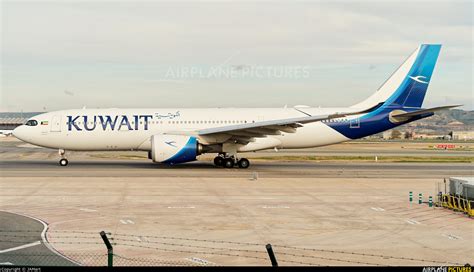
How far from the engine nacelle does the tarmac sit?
7.33 ft

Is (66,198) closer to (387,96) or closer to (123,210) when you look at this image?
(123,210)

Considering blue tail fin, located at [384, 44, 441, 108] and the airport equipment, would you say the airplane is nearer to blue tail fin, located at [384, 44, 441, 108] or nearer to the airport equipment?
blue tail fin, located at [384, 44, 441, 108]

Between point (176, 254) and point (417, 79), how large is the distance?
30.0 meters

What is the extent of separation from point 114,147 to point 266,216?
2116 centimetres

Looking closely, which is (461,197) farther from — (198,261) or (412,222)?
(198,261)

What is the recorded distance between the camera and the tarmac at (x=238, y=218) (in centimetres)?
1309

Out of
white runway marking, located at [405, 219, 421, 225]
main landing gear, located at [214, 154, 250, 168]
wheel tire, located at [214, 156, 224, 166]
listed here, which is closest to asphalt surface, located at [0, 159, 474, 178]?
wheel tire, located at [214, 156, 224, 166]

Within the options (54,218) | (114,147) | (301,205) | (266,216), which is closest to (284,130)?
(114,147)

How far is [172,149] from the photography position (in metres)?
34.1

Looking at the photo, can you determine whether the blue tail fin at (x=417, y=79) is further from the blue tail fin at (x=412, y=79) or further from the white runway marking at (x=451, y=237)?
the white runway marking at (x=451, y=237)

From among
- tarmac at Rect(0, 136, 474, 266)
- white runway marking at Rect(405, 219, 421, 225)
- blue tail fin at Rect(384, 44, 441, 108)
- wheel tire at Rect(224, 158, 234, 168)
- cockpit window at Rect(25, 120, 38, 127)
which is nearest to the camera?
tarmac at Rect(0, 136, 474, 266)

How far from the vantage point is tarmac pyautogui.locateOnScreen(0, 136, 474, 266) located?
1309 cm

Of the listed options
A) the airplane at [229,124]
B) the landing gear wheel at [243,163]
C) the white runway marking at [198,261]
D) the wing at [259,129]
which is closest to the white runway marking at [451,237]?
the white runway marking at [198,261]

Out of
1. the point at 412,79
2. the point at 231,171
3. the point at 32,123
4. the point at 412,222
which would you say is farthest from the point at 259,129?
the point at 412,222
